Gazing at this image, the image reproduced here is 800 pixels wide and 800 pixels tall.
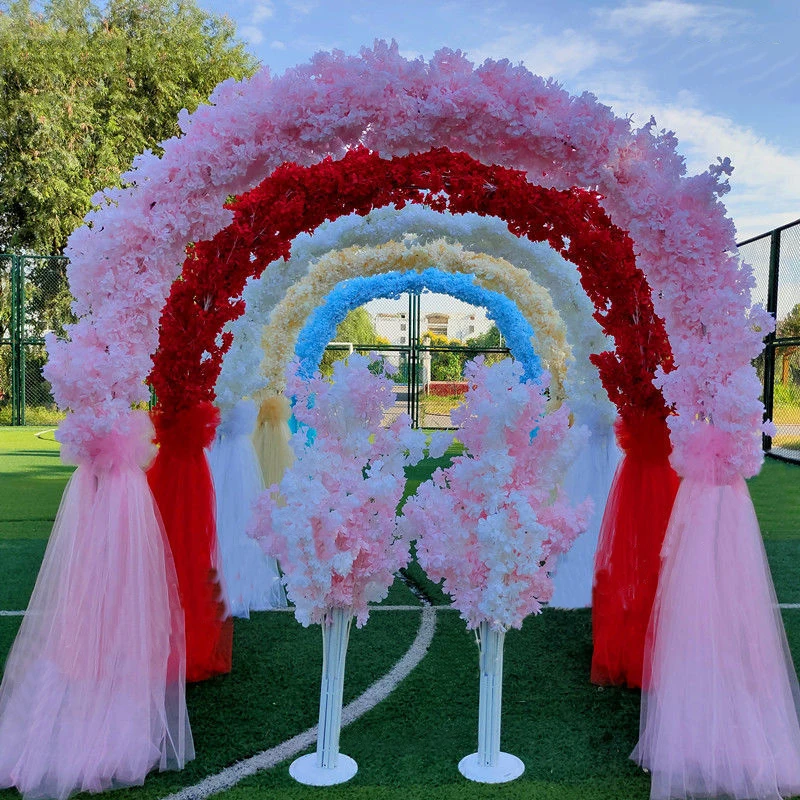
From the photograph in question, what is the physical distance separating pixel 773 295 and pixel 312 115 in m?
14.6

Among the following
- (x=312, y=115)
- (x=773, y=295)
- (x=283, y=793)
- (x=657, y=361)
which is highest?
(x=773, y=295)

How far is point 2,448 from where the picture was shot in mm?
14391

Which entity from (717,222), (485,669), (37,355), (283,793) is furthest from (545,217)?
(37,355)

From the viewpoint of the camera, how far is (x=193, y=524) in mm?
3990

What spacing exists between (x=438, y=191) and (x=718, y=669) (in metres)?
2.40

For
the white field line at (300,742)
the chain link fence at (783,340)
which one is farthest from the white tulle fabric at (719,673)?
the chain link fence at (783,340)

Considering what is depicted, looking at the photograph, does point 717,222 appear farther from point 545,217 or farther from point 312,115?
point 312,115

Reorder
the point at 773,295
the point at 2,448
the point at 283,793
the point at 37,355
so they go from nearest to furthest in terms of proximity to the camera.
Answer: the point at 283,793, the point at 2,448, the point at 773,295, the point at 37,355

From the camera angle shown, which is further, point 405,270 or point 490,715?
point 405,270

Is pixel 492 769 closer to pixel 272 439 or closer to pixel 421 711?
pixel 421 711

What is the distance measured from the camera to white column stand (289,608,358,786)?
3049 millimetres

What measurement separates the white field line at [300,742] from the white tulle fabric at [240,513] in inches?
52.0

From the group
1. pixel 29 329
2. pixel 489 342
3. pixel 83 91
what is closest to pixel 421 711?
pixel 489 342

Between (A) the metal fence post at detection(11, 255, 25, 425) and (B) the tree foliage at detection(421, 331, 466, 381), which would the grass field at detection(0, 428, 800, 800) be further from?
(A) the metal fence post at detection(11, 255, 25, 425)
